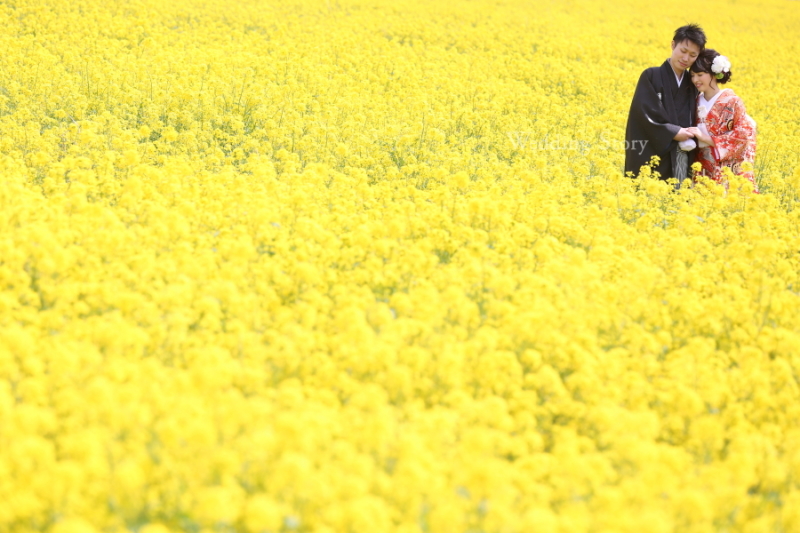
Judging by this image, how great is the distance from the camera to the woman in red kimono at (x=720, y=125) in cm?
778

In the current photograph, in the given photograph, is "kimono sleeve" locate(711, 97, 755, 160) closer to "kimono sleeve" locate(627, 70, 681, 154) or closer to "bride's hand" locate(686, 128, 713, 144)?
"bride's hand" locate(686, 128, 713, 144)

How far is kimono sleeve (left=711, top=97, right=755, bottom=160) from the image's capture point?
25.6 ft

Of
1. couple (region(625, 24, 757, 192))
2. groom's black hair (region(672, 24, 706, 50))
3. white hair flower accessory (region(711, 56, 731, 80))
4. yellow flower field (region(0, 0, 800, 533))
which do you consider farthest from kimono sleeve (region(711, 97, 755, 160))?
groom's black hair (region(672, 24, 706, 50))

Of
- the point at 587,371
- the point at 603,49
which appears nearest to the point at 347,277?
the point at 587,371

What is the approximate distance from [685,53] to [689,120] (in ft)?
2.36

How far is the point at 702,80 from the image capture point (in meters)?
7.90

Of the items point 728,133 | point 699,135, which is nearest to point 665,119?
point 699,135

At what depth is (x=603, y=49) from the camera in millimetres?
17953

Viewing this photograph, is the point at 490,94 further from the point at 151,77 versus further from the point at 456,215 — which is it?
the point at 456,215

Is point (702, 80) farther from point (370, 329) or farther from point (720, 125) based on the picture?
point (370, 329)

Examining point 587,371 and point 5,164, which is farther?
point 5,164

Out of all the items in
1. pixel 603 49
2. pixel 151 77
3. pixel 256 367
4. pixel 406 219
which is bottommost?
pixel 256 367

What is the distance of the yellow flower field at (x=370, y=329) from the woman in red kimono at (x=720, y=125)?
1.70 ft

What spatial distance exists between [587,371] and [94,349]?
2.47 metres
